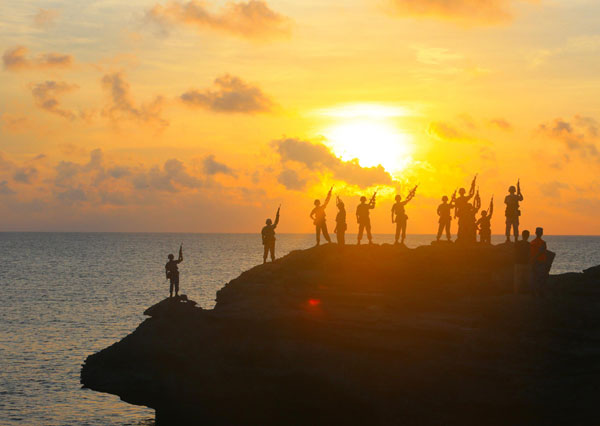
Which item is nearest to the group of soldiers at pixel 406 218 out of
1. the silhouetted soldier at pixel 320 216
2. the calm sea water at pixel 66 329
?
the silhouetted soldier at pixel 320 216

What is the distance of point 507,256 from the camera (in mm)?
27203

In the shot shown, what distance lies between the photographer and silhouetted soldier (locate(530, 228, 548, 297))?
79.2 feet

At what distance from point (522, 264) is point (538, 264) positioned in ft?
1.74

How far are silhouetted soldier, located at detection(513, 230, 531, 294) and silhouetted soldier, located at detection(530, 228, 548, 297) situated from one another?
198 millimetres

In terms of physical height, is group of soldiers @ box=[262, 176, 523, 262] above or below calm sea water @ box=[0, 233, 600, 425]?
above

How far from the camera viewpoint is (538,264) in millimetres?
24344

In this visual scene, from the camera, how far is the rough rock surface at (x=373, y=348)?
22.8m

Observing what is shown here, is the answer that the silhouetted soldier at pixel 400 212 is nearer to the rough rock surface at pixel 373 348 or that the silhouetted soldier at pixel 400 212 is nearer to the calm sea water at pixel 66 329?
the rough rock surface at pixel 373 348

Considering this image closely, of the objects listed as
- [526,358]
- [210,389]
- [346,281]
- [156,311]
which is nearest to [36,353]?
[156,311]

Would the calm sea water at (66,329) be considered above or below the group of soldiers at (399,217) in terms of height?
below

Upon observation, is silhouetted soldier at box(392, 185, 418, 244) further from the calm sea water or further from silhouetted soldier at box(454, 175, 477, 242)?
the calm sea water

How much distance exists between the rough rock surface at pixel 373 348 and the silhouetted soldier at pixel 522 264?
2.24 ft

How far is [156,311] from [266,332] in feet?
20.5

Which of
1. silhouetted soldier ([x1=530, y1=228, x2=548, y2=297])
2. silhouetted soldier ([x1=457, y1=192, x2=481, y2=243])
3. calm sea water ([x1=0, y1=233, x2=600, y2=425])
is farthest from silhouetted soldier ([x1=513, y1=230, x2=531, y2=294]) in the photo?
calm sea water ([x1=0, y1=233, x2=600, y2=425])
